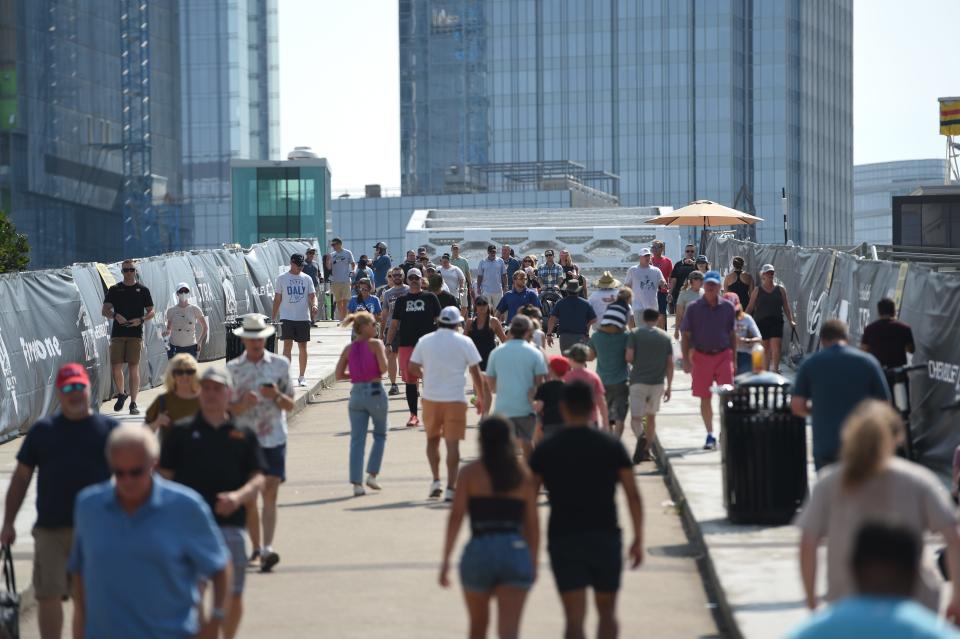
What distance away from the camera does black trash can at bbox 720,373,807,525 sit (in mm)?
11977

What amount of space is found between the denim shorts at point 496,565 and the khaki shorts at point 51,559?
8.53 feet

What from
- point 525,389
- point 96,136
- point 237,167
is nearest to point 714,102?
point 96,136

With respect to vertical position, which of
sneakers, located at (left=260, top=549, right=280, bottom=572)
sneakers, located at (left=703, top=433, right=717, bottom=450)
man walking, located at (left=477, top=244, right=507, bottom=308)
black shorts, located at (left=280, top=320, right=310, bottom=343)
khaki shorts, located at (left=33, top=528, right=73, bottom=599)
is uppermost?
man walking, located at (left=477, top=244, right=507, bottom=308)

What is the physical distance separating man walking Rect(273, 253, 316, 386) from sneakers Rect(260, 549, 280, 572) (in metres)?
10.7

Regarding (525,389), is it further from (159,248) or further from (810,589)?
(159,248)

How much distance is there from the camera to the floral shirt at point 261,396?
11.0 meters

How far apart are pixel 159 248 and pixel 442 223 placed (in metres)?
72.8

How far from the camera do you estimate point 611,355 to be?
51.4ft

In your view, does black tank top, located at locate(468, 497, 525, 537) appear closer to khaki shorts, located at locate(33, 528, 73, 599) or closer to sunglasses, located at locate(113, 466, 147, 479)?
sunglasses, located at locate(113, 466, 147, 479)

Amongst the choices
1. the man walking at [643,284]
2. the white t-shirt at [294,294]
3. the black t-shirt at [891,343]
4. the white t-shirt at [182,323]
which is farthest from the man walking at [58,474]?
the man walking at [643,284]

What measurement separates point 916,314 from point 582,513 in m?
8.87

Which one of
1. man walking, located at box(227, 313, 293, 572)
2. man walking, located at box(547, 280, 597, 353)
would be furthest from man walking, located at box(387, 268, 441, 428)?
man walking, located at box(227, 313, 293, 572)

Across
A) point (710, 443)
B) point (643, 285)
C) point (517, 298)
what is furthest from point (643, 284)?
point (710, 443)

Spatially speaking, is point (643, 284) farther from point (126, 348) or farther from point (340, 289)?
point (340, 289)
